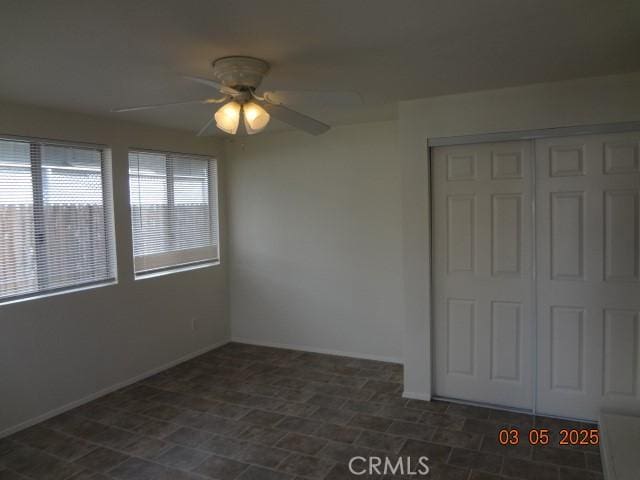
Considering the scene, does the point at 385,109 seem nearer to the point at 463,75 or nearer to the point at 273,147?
the point at 463,75

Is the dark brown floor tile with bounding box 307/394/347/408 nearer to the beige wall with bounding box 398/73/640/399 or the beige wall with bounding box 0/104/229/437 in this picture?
the beige wall with bounding box 398/73/640/399

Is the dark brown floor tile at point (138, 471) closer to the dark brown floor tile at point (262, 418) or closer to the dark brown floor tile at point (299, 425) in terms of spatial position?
the dark brown floor tile at point (262, 418)

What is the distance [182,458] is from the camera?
294 cm

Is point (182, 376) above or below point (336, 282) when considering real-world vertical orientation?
below

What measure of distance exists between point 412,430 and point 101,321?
2638 millimetres

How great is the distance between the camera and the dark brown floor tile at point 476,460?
108 inches

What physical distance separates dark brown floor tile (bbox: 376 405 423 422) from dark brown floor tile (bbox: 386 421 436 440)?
8 cm

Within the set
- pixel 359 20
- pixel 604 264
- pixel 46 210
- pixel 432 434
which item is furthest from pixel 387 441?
pixel 46 210

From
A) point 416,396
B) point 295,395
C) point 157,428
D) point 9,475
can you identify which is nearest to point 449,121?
point 416,396

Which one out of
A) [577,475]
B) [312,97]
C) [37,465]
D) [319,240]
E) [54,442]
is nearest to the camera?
[312,97]

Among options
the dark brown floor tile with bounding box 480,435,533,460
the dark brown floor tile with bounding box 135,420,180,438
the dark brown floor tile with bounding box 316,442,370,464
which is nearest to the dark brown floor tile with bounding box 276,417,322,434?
the dark brown floor tile with bounding box 316,442,370,464

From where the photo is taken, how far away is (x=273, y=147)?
16.5 ft

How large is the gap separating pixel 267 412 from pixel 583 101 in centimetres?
310

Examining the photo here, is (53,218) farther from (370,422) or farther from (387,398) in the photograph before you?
(387,398)
